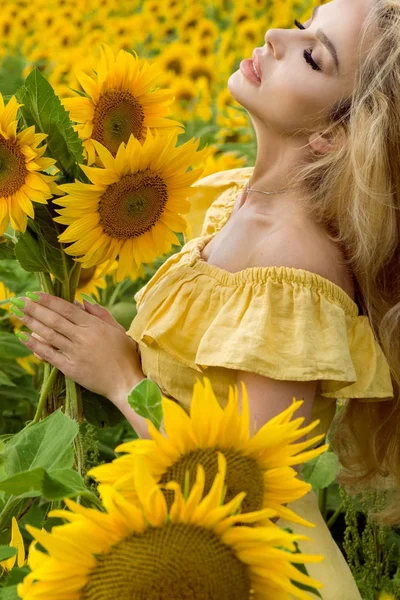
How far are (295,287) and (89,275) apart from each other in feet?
1.26

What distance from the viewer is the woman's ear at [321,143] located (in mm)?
1175

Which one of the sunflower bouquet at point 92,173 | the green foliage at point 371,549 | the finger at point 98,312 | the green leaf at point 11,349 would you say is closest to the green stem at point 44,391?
the sunflower bouquet at point 92,173

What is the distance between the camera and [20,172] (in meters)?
0.94

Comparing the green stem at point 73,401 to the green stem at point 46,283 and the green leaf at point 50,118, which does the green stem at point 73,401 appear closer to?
the green stem at point 46,283

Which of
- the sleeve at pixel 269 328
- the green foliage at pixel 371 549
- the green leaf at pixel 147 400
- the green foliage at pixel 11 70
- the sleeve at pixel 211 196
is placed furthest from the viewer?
the green foliage at pixel 11 70

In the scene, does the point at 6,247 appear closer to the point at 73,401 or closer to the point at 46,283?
the point at 46,283

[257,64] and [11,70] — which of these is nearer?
[257,64]

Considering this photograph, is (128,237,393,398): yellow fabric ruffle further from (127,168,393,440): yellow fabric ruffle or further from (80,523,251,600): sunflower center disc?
(80,523,251,600): sunflower center disc

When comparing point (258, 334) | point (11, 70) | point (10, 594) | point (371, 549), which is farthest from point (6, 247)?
point (11, 70)

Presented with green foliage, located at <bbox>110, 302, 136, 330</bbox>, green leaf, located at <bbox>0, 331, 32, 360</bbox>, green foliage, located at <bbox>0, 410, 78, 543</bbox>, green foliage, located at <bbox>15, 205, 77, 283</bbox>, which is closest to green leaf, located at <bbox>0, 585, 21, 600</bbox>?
green foliage, located at <bbox>0, 410, 78, 543</bbox>

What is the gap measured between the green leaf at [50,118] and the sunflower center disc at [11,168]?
4 cm

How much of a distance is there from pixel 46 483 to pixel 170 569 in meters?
0.13

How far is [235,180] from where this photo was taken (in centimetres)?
148

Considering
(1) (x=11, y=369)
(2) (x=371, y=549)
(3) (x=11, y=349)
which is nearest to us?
(2) (x=371, y=549)
